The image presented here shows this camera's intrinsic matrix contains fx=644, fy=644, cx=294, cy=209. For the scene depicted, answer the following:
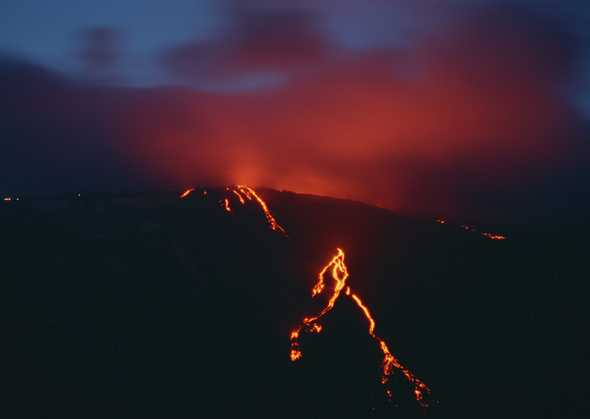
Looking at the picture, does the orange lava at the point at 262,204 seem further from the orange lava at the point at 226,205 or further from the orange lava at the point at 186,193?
the orange lava at the point at 186,193

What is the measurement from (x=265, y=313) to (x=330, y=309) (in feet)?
6.96

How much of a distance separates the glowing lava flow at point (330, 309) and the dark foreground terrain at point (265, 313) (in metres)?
0.24

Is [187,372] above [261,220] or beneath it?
beneath

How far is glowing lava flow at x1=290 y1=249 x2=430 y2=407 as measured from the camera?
724 inches

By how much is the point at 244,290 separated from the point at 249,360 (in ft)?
11.4

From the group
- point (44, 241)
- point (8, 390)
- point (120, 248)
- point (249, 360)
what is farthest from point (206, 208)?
point (8, 390)

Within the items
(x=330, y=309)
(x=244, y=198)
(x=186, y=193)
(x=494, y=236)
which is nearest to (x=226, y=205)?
(x=244, y=198)

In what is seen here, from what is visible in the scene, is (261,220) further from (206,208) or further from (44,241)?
(44,241)

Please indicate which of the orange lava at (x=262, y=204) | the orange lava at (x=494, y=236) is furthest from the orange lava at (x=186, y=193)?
the orange lava at (x=494, y=236)

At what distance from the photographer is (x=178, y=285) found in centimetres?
2200

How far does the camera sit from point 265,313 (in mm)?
20953

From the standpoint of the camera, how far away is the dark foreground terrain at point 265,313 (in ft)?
58.0

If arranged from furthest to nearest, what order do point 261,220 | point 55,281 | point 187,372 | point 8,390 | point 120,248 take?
point 261,220, point 120,248, point 55,281, point 187,372, point 8,390

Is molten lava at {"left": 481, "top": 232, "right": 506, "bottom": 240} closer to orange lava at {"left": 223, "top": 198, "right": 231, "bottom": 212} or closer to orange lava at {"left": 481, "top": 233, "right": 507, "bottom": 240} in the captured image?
orange lava at {"left": 481, "top": 233, "right": 507, "bottom": 240}
